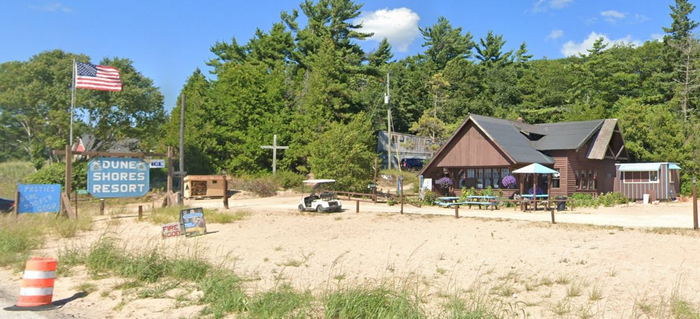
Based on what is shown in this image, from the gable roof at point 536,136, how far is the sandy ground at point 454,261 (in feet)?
40.7

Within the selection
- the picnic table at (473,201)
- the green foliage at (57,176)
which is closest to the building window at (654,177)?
the picnic table at (473,201)

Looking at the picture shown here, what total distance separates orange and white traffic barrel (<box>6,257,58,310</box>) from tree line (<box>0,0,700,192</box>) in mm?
27069

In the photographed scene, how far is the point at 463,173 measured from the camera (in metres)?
36.2

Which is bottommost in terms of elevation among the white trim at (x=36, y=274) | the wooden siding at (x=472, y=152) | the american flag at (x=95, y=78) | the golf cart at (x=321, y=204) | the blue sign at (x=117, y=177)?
the white trim at (x=36, y=274)

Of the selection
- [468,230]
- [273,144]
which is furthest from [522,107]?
[468,230]

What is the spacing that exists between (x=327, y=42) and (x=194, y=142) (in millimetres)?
17483

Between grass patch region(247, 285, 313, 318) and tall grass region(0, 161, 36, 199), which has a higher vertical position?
tall grass region(0, 161, 36, 199)

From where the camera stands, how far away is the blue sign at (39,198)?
67.6 ft

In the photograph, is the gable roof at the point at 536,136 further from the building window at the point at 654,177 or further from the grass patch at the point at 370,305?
the grass patch at the point at 370,305

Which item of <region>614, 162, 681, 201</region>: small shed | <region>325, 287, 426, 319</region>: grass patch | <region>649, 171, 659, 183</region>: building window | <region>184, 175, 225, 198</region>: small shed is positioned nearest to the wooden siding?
<region>614, 162, 681, 201</region>: small shed

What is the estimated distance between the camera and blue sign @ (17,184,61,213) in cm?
2059

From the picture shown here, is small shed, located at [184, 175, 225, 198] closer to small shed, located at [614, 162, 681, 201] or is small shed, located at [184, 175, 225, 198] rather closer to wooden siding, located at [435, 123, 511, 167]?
wooden siding, located at [435, 123, 511, 167]

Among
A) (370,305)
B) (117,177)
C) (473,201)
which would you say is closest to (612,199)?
(473,201)

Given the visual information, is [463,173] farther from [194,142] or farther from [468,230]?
[194,142]
